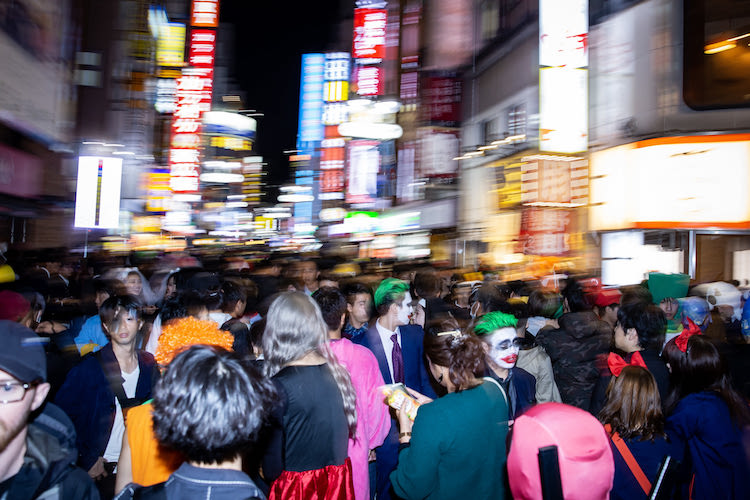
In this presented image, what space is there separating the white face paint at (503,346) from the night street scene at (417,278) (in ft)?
0.07

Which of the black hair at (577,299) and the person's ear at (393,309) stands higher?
the black hair at (577,299)

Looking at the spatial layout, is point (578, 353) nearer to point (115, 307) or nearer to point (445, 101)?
point (115, 307)

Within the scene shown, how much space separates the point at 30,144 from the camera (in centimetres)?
1386

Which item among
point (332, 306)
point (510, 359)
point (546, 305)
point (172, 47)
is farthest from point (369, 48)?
point (510, 359)

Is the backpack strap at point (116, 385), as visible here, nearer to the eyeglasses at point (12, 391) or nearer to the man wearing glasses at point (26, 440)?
the man wearing glasses at point (26, 440)

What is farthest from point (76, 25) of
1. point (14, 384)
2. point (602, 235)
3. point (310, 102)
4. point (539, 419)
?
point (310, 102)

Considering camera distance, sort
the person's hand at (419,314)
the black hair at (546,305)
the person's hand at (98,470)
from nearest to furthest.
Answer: the person's hand at (98,470) < the black hair at (546,305) < the person's hand at (419,314)

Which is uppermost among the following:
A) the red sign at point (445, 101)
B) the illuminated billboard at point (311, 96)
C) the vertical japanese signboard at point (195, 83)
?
the illuminated billboard at point (311, 96)

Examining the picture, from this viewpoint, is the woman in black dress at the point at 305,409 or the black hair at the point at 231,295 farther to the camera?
the black hair at the point at 231,295

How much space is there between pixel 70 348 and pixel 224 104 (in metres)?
68.5

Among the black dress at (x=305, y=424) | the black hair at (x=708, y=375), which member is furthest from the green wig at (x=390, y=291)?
the black hair at (x=708, y=375)

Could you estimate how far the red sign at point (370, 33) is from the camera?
29.3 m

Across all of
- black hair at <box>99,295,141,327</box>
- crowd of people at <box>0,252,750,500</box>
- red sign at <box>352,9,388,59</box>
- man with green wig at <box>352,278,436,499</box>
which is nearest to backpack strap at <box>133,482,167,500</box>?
crowd of people at <box>0,252,750,500</box>

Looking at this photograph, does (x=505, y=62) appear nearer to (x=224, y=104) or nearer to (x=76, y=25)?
(x=76, y=25)
